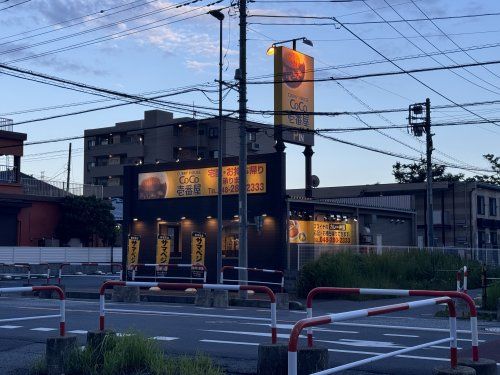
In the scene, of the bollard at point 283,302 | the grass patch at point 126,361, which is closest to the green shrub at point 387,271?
the bollard at point 283,302

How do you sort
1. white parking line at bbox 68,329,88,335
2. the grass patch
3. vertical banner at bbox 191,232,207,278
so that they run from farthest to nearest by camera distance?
1. vertical banner at bbox 191,232,207,278
2. white parking line at bbox 68,329,88,335
3. the grass patch

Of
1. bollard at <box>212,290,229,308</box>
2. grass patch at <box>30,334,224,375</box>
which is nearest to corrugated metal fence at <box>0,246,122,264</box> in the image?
bollard at <box>212,290,229,308</box>

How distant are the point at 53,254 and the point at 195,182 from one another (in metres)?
18.4

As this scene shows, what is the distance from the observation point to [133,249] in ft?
112

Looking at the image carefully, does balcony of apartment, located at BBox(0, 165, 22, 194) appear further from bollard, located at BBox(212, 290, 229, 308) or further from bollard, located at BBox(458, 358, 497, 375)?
bollard, located at BBox(458, 358, 497, 375)

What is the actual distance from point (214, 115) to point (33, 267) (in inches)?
786

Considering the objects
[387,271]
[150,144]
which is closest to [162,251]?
[387,271]

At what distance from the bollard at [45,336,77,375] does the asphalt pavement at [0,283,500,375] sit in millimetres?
705

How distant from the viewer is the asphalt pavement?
38.2 feet

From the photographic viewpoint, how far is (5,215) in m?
49.8

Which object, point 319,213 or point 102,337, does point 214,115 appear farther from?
point 102,337

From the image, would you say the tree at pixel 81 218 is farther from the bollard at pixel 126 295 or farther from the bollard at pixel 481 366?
the bollard at pixel 481 366

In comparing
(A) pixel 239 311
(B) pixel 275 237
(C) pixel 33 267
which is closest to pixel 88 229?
(C) pixel 33 267

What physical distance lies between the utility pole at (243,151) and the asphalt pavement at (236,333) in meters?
3.29
